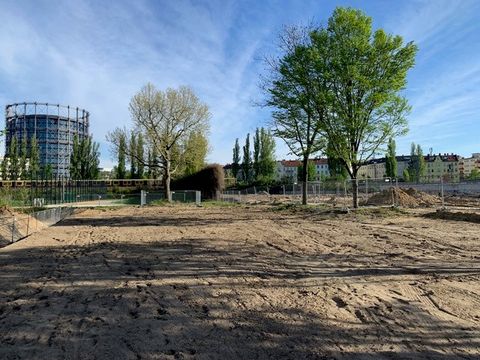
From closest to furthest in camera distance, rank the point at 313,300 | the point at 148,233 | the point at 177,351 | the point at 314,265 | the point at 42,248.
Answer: the point at 177,351, the point at 313,300, the point at 314,265, the point at 42,248, the point at 148,233

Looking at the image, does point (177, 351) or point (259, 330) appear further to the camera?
point (259, 330)

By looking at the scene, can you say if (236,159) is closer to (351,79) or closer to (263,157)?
(263,157)

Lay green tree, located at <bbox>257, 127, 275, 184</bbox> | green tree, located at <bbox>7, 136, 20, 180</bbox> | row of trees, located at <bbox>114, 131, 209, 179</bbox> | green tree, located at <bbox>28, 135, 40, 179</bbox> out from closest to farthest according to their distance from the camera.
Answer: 1. row of trees, located at <bbox>114, 131, 209, 179</bbox>
2. green tree, located at <bbox>7, 136, 20, 180</bbox>
3. green tree, located at <bbox>28, 135, 40, 179</bbox>
4. green tree, located at <bbox>257, 127, 275, 184</bbox>

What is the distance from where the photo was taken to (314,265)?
26.3ft

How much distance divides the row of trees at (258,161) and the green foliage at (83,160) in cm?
2944

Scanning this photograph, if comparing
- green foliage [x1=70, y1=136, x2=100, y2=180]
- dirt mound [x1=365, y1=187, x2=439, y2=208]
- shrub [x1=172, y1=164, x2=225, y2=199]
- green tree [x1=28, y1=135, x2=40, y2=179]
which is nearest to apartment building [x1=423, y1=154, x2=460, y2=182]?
shrub [x1=172, y1=164, x2=225, y2=199]

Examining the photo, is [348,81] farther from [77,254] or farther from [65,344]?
[65,344]

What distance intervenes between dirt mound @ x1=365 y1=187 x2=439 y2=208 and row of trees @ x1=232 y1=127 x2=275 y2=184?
45295mm

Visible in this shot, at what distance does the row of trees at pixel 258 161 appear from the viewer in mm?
82000

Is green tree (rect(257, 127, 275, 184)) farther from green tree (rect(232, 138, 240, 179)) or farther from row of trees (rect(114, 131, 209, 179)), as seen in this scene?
row of trees (rect(114, 131, 209, 179))

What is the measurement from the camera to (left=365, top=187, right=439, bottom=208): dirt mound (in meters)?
27.8

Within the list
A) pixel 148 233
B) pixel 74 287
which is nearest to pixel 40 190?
pixel 148 233

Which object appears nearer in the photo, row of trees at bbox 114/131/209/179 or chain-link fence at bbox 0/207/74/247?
chain-link fence at bbox 0/207/74/247

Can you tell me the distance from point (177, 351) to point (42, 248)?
874 centimetres
